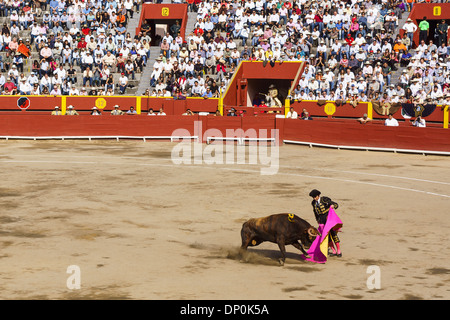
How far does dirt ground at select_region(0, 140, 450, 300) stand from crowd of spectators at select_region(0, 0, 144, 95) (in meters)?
8.44

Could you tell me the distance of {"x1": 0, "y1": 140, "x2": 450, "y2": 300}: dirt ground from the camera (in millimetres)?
10328

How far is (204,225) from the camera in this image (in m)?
14.4

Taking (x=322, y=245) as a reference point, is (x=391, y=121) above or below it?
above

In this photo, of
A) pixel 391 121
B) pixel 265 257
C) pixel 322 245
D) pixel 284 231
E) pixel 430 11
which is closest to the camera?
pixel 284 231

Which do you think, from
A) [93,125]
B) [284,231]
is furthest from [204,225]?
[93,125]

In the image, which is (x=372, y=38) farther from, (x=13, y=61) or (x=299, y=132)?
(x=13, y=61)

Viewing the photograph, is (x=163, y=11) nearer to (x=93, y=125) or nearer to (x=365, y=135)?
(x=93, y=125)

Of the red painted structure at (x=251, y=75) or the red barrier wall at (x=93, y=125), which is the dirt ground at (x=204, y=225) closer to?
the red barrier wall at (x=93, y=125)

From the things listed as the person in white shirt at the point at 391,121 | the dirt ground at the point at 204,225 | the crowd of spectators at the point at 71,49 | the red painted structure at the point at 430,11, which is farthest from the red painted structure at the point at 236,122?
the red painted structure at the point at 430,11

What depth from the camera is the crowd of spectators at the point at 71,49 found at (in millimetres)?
33031

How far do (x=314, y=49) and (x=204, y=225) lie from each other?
19522mm

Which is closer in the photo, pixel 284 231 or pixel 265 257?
pixel 284 231

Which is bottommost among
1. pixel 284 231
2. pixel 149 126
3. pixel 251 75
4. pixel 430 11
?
pixel 284 231

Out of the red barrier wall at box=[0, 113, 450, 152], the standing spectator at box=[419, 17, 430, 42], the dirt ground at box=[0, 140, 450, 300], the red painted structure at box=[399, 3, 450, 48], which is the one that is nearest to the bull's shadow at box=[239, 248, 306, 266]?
the dirt ground at box=[0, 140, 450, 300]
